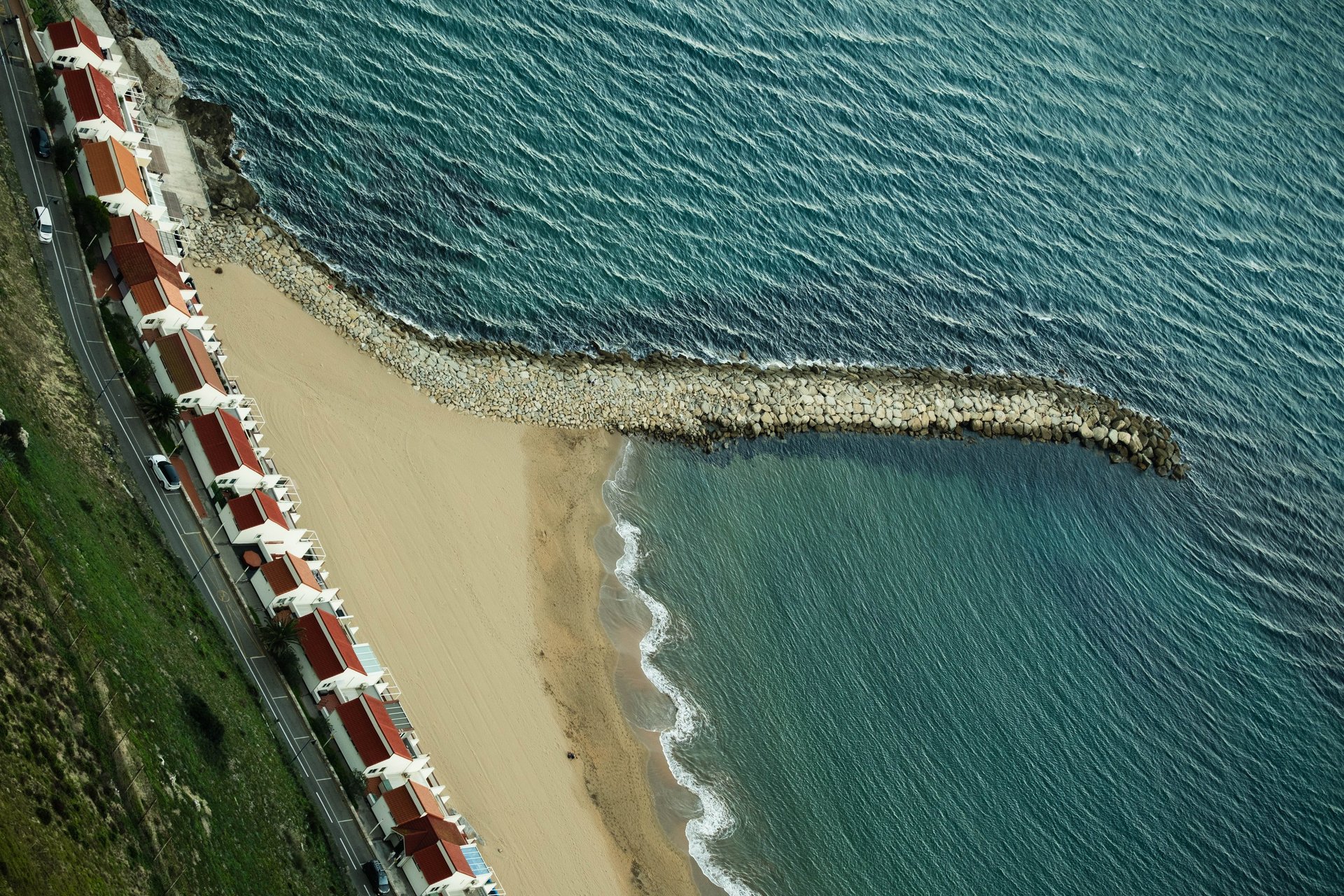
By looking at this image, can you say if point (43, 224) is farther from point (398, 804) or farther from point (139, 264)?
point (398, 804)

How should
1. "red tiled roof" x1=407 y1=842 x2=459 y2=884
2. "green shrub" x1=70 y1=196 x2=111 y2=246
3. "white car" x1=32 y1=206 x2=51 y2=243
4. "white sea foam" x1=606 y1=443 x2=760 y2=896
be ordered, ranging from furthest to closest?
1. "white sea foam" x1=606 y1=443 x2=760 y2=896
2. "green shrub" x1=70 y1=196 x2=111 y2=246
3. "white car" x1=32 y1=206 x2=51 y2=243
4. "red tiled roof" x1=407 y1=842 x2=459 y2=884

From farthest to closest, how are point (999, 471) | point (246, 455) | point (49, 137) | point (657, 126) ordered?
point (657, 126) → point (999, 471) → point (49, 137) → point (246, 455)

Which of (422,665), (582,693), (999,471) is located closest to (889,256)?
(999,471)

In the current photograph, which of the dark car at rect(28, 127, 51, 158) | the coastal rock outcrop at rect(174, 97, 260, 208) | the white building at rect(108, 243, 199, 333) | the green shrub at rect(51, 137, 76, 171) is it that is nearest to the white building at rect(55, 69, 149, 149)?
the green shrub at rect(51, 137, 76, 171)

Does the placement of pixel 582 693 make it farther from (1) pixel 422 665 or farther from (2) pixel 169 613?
(2) pixel 169 613

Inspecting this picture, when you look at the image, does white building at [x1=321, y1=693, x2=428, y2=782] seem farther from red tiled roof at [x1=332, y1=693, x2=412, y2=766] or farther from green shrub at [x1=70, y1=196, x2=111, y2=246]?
green shrub at [x1=70, y1=196, x2=111, y2=246]

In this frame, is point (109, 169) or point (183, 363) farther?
point (109, 169)

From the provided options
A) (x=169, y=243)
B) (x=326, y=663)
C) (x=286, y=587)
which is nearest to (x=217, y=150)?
(x=169, y=243)
